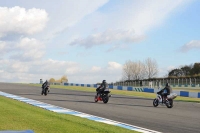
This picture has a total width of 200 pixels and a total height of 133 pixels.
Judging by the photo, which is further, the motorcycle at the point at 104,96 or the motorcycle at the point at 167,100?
the motorcycle at the point at 104,96

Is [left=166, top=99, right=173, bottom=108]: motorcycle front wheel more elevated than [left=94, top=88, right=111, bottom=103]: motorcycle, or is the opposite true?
[left=94, top=88, right=111, bottom=103]: motorcycle

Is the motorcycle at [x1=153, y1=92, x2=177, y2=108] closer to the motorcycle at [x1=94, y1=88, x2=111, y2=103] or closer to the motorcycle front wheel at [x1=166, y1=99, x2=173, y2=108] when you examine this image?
the motorcycle front wheel at [x1=166, y1=99, x2=173, y2=108]

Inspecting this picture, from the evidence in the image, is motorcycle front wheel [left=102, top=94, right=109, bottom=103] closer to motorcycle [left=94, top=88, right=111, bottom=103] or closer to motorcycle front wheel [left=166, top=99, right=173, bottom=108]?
motorcycle [left=94, top=88, right=111, bottom=103]

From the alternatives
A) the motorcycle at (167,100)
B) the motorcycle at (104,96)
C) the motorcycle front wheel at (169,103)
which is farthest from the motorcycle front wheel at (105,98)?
the motorcycle front wheel at (169,103)

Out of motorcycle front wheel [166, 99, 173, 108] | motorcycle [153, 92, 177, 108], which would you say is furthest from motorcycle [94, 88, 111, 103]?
motorcycle front wheel [166, 99, 173, 108]

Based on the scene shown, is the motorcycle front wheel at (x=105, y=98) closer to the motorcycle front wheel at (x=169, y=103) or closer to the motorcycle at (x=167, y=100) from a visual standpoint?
the motorcycle at (x=167, y=100)

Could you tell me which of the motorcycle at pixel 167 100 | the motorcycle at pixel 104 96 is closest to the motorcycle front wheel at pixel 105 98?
the motorcycle at pixel 104 96

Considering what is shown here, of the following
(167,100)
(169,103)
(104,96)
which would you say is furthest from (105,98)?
(169,103)

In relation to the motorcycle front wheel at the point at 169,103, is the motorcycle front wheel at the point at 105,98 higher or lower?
higher

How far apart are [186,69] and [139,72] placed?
12844 millimetres

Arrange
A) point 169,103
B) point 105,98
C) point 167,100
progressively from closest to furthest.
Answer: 1. point 169,103
2. point 167,100
3. point 105,98

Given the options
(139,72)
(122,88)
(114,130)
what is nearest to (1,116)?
(114,130)

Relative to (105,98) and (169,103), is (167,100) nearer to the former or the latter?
(169,103)

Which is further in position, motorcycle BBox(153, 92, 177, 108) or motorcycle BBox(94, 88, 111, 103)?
motorcycle BBox(94, 88, 111, 103)
